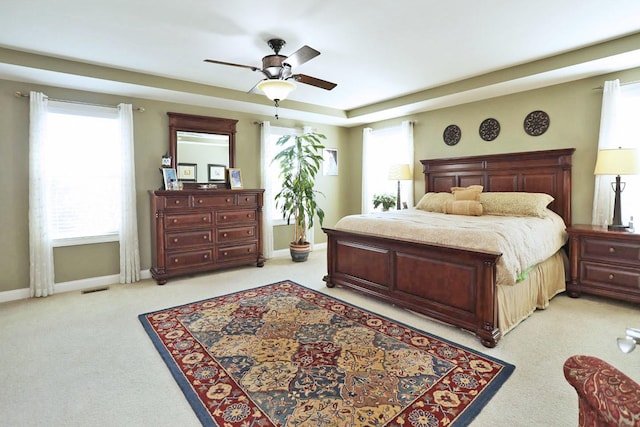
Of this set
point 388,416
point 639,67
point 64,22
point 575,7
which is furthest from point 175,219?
point 639,67

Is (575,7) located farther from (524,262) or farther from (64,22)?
(64,22)

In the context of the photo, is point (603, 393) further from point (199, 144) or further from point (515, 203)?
point (199, 144)

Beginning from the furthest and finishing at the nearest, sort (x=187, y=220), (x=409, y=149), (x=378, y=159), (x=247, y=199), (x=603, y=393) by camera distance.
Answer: (x=378, y=159)
(x=409, y=149)
(x=247, y=199)
(x=187, y=220)
(x=603, y=393)

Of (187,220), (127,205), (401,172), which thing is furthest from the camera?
(401,172)

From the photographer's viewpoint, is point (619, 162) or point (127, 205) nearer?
point (619, 162)

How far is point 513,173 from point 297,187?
3270 mm

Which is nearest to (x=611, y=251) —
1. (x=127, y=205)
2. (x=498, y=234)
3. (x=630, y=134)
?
(x=630, y=134)

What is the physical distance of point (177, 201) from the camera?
450 centimetres

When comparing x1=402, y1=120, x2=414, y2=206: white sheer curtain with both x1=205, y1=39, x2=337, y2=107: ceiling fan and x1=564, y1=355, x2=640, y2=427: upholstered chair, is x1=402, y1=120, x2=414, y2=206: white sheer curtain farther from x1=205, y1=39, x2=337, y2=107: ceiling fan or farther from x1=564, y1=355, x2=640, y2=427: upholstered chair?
x1=564, y1=355, x2=640, y2=427: upholstered chair

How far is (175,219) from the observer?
14.8 feet

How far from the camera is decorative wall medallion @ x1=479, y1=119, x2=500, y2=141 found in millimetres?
4730

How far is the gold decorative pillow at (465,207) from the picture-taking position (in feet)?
13.5

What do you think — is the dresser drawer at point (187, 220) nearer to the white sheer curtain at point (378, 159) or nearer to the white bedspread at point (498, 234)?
the white bedspread at point (498, 234)

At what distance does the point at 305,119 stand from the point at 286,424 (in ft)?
17.4
